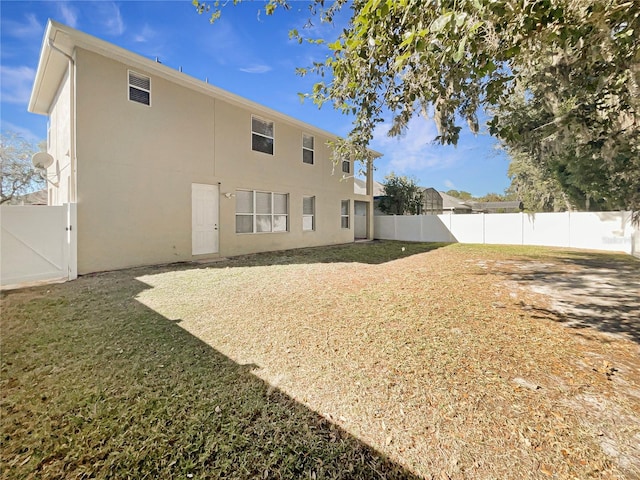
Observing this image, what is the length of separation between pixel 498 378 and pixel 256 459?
80.4 inches

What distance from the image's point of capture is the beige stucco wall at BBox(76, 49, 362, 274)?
265 inches

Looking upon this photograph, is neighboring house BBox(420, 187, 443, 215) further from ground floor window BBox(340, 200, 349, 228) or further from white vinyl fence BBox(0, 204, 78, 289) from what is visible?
white vinyl fence BBox(0, 204, 78, 289)

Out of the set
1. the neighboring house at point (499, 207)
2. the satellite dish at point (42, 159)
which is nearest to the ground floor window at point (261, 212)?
the satellite dish at point (42, 159)

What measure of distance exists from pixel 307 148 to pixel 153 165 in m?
6.49

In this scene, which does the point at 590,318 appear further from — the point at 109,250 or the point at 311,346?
the point at 109,250

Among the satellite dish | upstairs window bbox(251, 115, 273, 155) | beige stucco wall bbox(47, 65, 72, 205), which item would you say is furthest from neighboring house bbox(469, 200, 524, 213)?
the satellite dish

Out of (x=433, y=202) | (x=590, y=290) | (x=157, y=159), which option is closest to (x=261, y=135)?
(x=157, y=159)

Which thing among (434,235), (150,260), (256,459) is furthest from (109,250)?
(434,235)

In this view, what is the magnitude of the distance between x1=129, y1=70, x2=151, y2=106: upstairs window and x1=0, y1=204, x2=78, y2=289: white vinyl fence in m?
3.36

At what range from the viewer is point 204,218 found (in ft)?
29.7

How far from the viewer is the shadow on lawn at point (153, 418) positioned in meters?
1.64

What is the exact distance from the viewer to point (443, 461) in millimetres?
1659

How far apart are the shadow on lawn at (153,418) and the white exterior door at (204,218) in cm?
563

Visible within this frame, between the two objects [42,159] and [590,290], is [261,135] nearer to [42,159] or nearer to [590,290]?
[42,159]
